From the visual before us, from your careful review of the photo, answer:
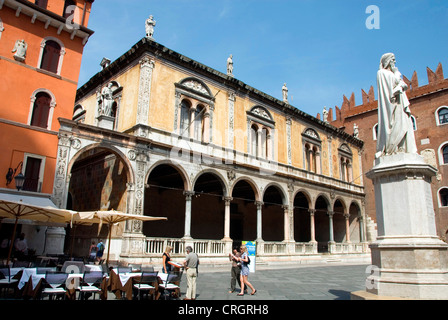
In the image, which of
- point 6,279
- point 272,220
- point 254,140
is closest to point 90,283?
point 6,279

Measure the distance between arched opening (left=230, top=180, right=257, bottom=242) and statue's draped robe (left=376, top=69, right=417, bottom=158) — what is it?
55.5ft

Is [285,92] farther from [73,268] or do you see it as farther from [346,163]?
[73,268]

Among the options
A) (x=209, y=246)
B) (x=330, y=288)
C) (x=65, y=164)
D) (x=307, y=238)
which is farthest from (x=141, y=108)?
(x=307, y=238)

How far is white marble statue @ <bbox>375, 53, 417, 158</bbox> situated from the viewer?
6.69 m

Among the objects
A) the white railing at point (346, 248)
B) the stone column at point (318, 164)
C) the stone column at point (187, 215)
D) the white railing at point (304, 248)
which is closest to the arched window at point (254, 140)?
the stone column at point (187, 215)

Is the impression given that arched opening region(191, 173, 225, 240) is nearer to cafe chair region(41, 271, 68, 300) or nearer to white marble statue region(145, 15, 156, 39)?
white marble statue region(145, 15, 156, 39)

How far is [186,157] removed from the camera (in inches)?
678

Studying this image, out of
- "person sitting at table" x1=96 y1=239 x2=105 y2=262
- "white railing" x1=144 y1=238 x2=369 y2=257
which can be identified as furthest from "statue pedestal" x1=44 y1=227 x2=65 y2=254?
"white railing" x1=144 y1=238 x2=369 y2=257

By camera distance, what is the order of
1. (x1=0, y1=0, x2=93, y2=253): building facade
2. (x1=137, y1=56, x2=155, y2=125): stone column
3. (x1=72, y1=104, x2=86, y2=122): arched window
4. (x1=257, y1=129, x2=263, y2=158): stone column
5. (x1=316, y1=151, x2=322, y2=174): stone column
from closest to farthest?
(x1=0, y1=0, x2=93, y2=253): building facade < (x1=137, y1=56, x2=155, y2=125): stone column < (x1=257, y1=129, x2=263, y2=158): stone column < (x1=72, y1=104, x2=86, y2=122): arched window < (x1=316, y1=151, x2=322, y2=174): stone column

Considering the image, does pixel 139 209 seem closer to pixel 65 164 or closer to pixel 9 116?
pixel 65 164

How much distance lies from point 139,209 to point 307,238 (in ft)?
64.8

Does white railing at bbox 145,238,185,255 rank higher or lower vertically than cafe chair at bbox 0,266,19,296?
higher

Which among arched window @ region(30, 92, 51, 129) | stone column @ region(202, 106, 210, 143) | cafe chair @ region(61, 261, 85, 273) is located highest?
stone column @ region(202, 106, 210, 143)

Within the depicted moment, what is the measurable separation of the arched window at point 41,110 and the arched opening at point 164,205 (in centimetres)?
668
